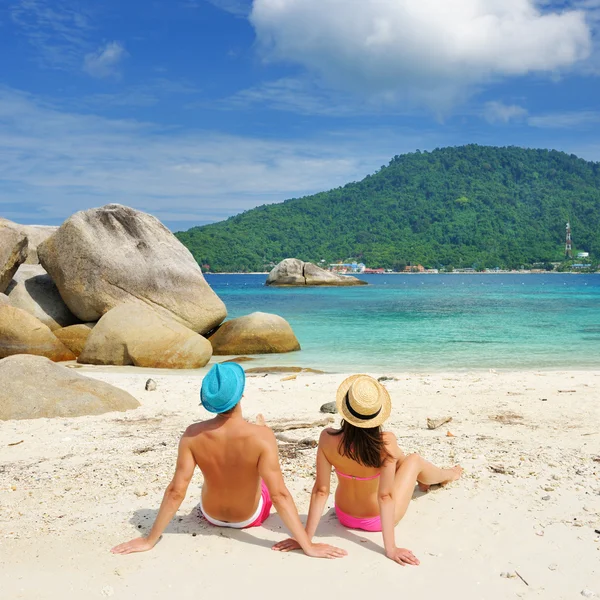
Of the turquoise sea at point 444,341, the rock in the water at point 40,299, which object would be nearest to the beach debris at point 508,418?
the turquoise sea at point 444,341

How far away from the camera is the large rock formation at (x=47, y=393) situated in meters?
7.43

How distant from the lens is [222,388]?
3.70 m

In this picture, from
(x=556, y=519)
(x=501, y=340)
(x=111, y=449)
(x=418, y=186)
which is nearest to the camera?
(x=556, y=519)

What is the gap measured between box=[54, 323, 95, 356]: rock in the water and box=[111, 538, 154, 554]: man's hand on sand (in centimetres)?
1197

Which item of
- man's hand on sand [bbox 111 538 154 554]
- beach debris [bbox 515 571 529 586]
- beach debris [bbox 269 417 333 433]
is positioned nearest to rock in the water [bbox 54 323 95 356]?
beach debris [bbox 269 417 333 433]

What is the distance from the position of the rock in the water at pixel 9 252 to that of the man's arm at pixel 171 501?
13.8 meters

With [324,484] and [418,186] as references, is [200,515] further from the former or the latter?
[418,186]

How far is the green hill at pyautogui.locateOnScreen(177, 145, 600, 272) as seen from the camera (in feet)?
416

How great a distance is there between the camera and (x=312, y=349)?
18.1 metres

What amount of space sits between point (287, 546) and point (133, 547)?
3.09 feet

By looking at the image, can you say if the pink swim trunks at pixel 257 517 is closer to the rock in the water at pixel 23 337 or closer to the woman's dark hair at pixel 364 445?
the woman's dark hair at pixel 364 445

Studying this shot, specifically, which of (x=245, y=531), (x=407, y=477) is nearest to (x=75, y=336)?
(x=245, y=531)

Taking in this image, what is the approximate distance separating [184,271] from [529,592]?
566 inches

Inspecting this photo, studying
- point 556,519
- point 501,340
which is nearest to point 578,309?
point 501,340
